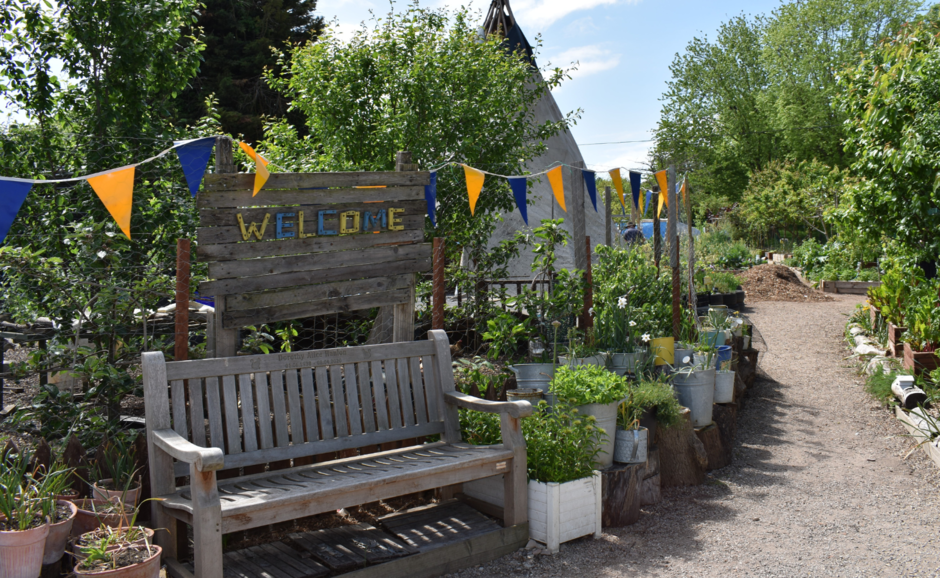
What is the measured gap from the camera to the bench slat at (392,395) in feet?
12.5

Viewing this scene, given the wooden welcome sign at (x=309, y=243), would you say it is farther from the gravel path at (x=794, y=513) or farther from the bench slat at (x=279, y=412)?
the gravel path at (x=794, y=513)

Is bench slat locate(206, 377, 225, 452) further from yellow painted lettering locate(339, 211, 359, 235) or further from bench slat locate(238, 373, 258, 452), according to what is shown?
yellow painted lettering locate(339, 211, 359, 235)

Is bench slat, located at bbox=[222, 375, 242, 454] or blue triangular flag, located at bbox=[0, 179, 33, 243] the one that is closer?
blue triangular flag, located at bbox=[0, 179, 33, 243]

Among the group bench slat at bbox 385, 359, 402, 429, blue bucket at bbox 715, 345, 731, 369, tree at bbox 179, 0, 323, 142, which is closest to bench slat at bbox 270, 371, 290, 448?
bench slat at bbox 385, 359, 402, 429

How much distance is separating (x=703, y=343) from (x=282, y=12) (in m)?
15.9

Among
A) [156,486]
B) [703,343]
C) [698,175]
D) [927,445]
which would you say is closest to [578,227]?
[703,343]

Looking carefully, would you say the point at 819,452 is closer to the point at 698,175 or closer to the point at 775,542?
the point at 775,542

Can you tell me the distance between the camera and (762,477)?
4.99 m

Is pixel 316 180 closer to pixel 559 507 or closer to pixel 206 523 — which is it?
pixel 206 523

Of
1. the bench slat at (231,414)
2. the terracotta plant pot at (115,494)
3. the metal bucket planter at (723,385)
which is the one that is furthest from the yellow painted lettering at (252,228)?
the metal bucket planter at (723,385)

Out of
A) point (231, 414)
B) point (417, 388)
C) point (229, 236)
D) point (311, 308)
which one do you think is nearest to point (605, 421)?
point (417, 388)

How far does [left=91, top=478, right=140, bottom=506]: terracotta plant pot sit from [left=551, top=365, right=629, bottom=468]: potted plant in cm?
220

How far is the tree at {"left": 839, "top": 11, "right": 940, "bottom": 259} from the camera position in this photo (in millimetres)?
6129

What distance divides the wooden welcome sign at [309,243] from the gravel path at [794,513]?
171 centimetres
